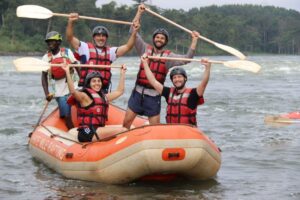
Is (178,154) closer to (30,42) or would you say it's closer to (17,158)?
(17,158)

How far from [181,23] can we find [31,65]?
3560 inches

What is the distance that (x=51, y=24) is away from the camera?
66.0 metres

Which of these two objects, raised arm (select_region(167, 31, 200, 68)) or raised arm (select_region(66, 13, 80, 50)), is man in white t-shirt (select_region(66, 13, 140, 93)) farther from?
raised arm (select_region(167, 31, 200, 68))

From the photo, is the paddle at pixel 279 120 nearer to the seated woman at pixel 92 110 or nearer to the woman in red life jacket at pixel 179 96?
the woman in red life jacket at pixel 179 96

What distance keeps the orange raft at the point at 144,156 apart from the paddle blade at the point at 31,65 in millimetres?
932

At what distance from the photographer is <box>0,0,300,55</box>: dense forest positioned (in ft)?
206

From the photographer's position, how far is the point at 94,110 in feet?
21.7

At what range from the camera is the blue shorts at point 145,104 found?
6.76 metres

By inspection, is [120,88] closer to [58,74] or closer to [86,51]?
[86,51]

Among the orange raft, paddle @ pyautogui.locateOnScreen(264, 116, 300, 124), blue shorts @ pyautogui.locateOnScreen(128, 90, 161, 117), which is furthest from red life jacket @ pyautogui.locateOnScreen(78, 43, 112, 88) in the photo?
paddle @ pyautogui.locateOnScreen(264, 116, 300, 124)

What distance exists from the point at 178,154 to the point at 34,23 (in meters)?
61.4

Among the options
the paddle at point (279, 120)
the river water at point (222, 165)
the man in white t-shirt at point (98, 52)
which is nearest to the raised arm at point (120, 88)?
the man in white t-shirt at point (98, 52)

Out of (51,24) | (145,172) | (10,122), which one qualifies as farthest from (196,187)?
(51,24)

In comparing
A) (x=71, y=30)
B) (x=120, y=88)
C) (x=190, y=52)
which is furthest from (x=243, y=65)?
(x=71, y=30)
